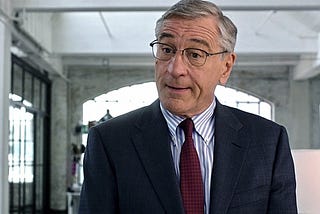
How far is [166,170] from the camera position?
1.30 m

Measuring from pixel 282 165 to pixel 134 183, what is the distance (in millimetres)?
337

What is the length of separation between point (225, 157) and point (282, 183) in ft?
0.46

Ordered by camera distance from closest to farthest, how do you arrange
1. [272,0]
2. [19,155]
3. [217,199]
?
[217,199]
[272,0]
[19,155]

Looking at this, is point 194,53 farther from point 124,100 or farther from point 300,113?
point 124,100

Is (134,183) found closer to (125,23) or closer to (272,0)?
(272,0)

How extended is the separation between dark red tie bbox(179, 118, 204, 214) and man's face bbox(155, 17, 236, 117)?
7 cm

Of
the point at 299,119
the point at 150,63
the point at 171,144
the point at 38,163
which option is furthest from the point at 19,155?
the point at 171,144

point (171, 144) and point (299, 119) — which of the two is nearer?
point (171, 144)

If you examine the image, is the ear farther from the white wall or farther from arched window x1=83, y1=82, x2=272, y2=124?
arched window x1=83, y1=82, x2=272, y2=124

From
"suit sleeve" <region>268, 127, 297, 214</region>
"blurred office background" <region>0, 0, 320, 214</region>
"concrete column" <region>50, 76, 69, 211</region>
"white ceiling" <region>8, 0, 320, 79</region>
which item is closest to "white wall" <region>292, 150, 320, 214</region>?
"blurred office background" <region>0, 0, 320, 214</region>

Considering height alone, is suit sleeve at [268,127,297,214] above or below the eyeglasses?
below

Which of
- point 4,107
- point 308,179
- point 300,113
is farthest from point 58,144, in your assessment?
point 308,179

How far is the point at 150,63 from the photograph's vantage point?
12.8 metres

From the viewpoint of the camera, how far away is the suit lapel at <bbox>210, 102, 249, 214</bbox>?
1.29 metres
